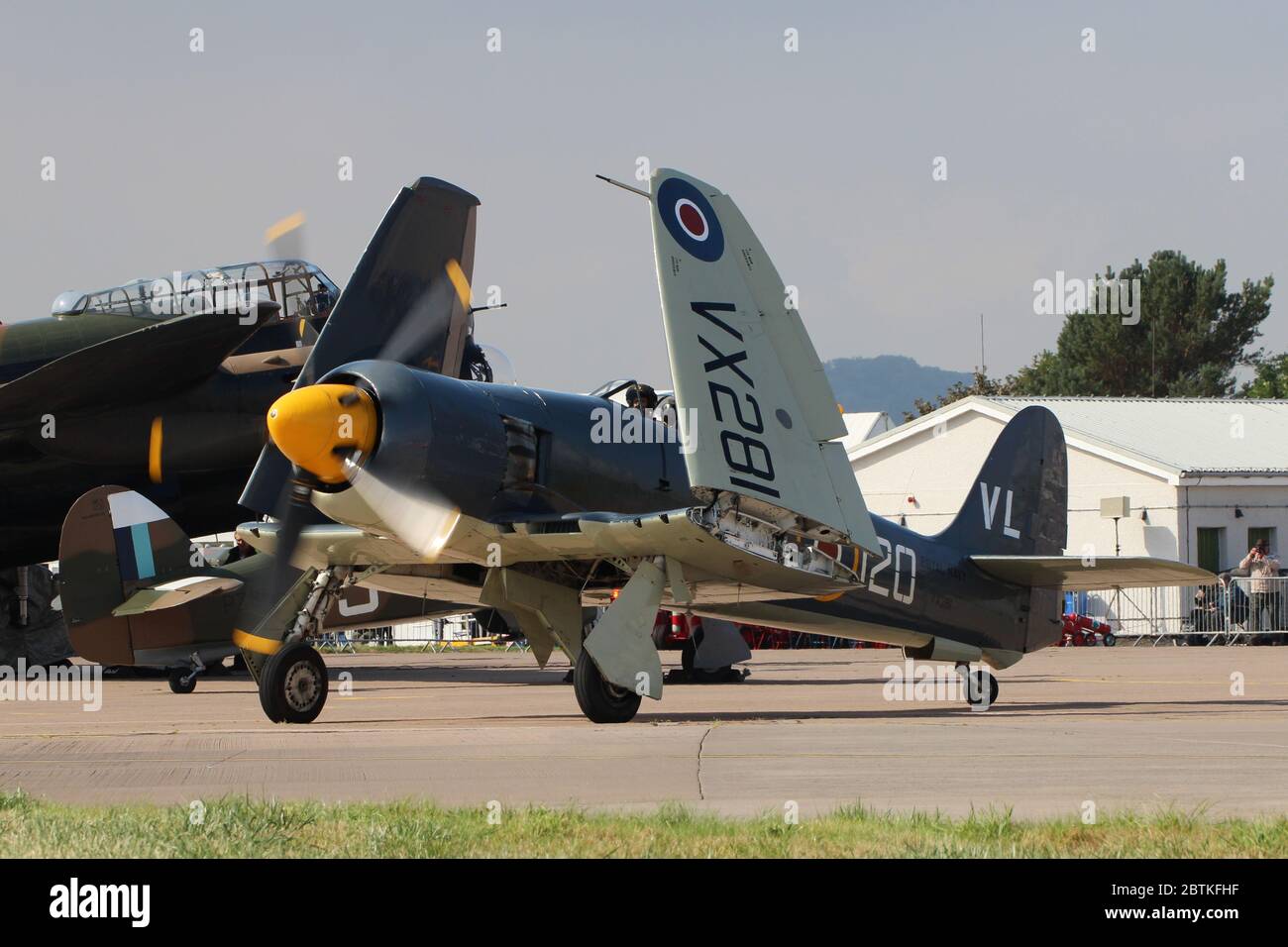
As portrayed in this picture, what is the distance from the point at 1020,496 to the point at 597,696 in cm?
740

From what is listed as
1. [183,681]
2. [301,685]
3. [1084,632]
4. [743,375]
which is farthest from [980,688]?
[1084,632]

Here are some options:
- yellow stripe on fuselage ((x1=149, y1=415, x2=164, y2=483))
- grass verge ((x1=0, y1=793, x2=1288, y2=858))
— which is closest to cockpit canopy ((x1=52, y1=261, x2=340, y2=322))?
yellow stripe on fuselage ((x1=149, y1=415, x2=164, y2=483))

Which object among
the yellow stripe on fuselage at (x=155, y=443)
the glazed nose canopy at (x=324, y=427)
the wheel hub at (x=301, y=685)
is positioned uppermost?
the yellow stripe on fuselage at (x=155, y=443)

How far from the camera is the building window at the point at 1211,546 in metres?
38.4

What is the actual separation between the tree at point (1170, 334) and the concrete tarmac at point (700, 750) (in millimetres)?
77114

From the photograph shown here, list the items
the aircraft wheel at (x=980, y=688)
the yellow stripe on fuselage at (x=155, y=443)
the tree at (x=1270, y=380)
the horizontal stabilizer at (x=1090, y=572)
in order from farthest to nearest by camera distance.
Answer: the tree at (x=1270, y=380), the yellow stripe on fuselage at (x=155, y=443), the aircraft wheel at (x=980, y=688), the horizontal stabilizer at (x=1090, y=572)

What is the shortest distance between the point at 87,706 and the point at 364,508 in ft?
23.1

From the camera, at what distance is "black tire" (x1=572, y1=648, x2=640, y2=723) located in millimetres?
12633

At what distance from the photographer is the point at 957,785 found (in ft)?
27.4

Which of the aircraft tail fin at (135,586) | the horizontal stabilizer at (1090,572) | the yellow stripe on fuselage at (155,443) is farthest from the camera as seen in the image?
the yellow stripe on fuselage at (155,443)

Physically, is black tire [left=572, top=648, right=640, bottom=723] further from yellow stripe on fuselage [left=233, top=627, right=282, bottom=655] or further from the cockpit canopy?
the cockpit canopy

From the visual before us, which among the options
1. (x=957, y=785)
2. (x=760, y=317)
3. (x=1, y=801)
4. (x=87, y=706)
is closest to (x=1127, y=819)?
(x=957, y=785)

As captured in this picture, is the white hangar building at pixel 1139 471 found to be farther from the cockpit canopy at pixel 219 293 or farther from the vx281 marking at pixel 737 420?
the vx281 marking at pixel 737 420

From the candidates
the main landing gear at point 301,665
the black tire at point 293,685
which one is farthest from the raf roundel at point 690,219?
the black tire at point 293,685
